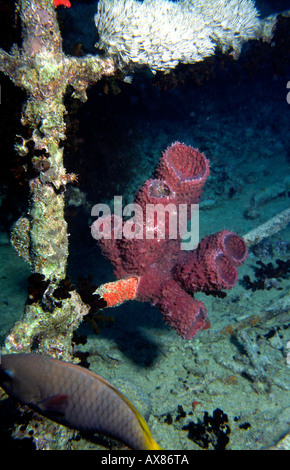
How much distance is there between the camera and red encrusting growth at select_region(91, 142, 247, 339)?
9.59 feet

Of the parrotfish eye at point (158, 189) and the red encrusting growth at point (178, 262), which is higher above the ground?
the parrotfish eye at point (158, 189)

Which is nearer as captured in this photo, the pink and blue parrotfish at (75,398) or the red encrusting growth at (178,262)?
the pink and blue parrotfish at (75,398)

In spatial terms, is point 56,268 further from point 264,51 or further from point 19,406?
point 264,51

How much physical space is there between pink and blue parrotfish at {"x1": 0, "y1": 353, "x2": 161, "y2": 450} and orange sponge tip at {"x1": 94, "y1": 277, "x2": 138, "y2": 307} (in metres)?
1.14

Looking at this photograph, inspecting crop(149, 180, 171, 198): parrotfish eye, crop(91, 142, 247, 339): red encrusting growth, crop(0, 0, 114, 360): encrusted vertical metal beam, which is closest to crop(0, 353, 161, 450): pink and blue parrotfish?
crop(0, 0, 114, 360): encrusted vertical metal beam

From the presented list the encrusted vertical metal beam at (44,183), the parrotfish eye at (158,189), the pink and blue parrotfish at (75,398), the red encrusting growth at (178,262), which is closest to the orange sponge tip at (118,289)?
the red encrusting growth at (178,262)

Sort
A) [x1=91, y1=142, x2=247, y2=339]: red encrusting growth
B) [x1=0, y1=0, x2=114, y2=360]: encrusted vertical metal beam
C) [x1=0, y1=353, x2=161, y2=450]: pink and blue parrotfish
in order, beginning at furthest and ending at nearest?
[x1=91, y1=142, x2=247, y2=339]: red encrusting growth, [x1=0, y1=0, x2=114, y2=360]: encrusted vertical metal beam, [x1=0, y1=353, x2=161, y2=450]: pink and blue parrotfish

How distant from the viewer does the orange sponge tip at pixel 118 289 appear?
10.5 ft

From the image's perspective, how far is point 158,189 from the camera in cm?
306

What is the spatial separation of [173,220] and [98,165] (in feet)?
12.3

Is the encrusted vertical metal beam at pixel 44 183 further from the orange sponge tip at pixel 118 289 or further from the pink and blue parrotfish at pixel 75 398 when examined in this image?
the pink and blue parrotfish at pixel 75 398

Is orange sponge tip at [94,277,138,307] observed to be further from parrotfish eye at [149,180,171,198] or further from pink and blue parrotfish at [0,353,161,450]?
pink and blue parrotfish at [0,353,161,450]

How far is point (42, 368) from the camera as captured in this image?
2.11m

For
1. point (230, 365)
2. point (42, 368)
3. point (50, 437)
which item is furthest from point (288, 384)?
point (42, 368)
